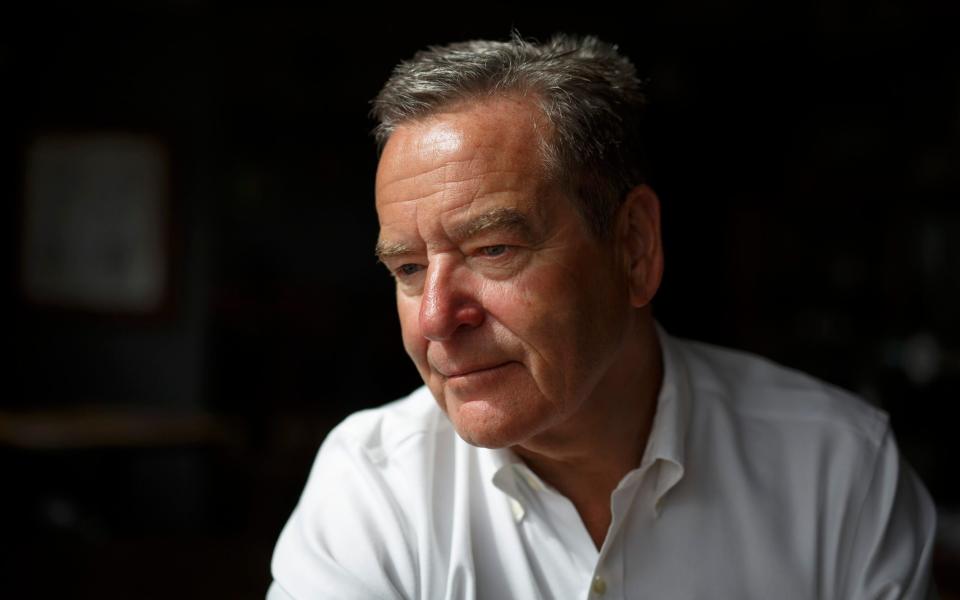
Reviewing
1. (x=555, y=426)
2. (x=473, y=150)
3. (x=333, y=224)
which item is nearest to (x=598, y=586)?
(x=555, y=426)

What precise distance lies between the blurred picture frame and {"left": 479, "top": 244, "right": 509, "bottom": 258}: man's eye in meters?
4.84

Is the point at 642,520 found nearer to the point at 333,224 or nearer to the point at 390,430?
the point at 390,430

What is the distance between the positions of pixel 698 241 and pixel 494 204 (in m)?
6.81

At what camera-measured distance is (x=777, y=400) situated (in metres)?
1.58

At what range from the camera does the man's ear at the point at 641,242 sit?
1.41 metres

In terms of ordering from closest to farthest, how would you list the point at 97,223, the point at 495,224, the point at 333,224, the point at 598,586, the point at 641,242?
the point at 495,224 → the point at 598,586 → the point at 641,242 → the point at 97,223 → the point at 333,224

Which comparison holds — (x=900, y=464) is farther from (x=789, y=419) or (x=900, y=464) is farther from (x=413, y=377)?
(x=413, y=377)

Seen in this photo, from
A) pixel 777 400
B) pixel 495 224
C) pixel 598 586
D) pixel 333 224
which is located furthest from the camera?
pixel 333 224

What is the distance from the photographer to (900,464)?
1498mm

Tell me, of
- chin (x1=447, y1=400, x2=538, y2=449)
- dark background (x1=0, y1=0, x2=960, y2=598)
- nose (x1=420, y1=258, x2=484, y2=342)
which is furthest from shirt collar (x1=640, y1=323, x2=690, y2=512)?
dark background (x1=0, y1=0, x2=960, y2=598)

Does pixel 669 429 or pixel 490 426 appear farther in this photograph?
→ pixel 669 429

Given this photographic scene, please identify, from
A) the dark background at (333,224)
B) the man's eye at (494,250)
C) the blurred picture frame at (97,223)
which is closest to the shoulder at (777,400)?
the man's eye at (494,250)

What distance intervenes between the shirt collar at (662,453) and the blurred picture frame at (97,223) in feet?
15.5

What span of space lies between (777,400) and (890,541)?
0.29 m
